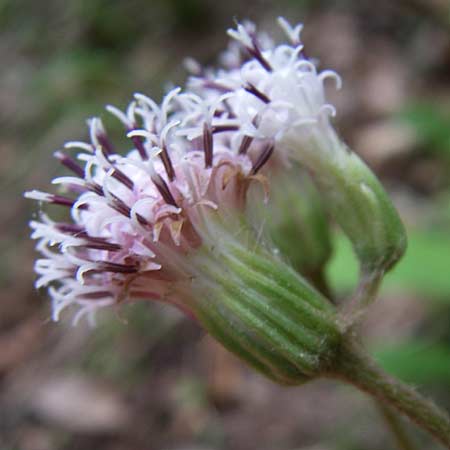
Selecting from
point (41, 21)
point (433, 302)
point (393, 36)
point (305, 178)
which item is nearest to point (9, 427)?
point (433, 302)

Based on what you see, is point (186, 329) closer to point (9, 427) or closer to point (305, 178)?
point (9, 427)

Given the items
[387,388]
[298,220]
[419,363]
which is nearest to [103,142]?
[298,220]

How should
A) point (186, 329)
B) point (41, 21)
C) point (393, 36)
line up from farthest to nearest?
point (41, 21) → point (393, 36) → point (186, 329)

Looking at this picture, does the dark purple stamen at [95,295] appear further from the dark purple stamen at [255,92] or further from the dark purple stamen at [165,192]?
the dark purple stamen at [255,92]

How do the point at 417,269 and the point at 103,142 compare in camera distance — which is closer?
the point at 103,142

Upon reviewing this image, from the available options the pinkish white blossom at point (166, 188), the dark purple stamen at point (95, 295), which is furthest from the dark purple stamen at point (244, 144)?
the dark purple stamen at point (95, 295)

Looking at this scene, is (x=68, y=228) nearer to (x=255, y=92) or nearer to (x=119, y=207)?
(x=119, y=207)
